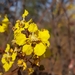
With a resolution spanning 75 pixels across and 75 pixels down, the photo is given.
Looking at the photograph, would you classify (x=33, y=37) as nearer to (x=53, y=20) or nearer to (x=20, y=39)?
(x=20, y=39)

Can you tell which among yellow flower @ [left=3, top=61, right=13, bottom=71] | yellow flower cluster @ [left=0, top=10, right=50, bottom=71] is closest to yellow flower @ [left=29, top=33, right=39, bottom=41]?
yellow flower cluster @ [left=0, top=10, right=50, bottom=71]

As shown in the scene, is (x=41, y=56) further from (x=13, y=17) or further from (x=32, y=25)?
(x=13, y=17)

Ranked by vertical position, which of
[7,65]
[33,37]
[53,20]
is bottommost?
[7,65]

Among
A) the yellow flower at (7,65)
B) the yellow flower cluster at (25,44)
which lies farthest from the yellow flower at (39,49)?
the yellow flower at (7,65)

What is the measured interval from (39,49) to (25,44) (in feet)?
0.31

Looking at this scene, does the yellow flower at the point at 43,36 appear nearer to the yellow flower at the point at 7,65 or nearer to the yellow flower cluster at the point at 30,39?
the yellow flower cluster at the point at 30,39

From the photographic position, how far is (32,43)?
3.66 ft

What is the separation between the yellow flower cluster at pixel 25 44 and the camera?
108cm

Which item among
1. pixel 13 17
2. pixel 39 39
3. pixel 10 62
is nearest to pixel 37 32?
pixel 39 39

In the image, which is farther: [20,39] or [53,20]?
[53,20]

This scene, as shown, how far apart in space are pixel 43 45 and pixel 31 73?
0.39 ft

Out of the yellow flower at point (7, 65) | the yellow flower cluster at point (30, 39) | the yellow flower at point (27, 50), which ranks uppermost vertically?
the yellow flower cluster at point (30, 39)

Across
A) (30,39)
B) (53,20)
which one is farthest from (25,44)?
(53,20)

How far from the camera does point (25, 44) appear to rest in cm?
111
